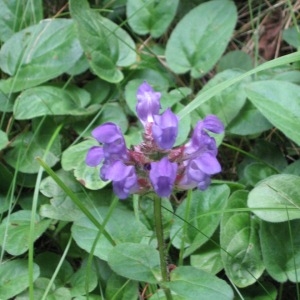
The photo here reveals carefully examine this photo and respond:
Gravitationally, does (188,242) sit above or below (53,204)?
below

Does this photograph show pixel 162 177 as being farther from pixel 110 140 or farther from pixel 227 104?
pixel 227 104

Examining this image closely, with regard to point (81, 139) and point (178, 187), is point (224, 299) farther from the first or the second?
point (81, 139)

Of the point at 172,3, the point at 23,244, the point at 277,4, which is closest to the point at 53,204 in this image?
the point at 23,244

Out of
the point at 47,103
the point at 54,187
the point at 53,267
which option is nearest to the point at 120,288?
the point at 53,267

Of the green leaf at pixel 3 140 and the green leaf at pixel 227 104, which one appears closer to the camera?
the green leaf at pixel 3 140

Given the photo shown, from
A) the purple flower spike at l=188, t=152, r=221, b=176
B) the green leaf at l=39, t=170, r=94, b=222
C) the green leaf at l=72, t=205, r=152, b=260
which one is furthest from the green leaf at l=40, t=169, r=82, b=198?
the purple flower spike at l=188, t=152, r=221, b=176

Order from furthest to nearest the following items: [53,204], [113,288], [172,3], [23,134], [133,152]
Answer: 1. [172,3]
2. [23,134]
3. [53,204]
4. [113,288]
5. [133,152]

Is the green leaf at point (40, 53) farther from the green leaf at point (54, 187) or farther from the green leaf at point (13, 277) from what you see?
the green leaf at point (13, 277)

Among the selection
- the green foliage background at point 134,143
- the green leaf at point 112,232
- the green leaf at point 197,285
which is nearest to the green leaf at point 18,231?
the green foliage background at point 134,143
